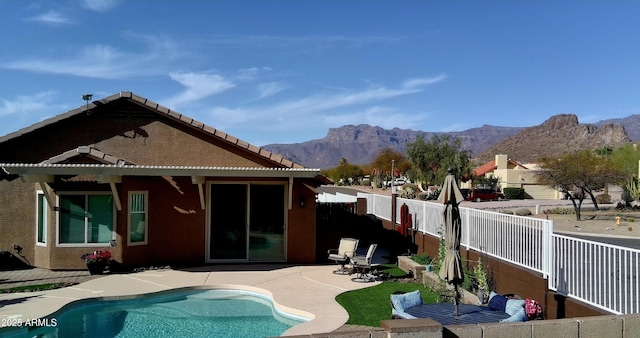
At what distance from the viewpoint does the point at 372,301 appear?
34.0 feet

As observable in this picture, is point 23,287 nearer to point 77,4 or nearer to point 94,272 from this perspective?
point 94,272

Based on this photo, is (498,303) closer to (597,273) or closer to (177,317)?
(597,273)

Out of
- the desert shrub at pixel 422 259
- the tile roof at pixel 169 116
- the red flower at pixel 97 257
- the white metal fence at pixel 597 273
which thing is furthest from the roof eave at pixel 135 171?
the white metal fence at pixel 597 273

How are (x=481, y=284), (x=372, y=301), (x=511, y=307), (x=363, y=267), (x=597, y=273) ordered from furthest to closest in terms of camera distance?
(x=363, y=267), (x=372, y=301), (x=481, y=284), (x=511, y=307), (x=597, y=273)

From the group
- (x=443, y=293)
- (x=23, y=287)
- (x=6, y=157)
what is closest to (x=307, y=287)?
(x=443, y=293)

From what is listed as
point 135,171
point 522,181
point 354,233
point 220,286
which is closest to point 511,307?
point 220,286

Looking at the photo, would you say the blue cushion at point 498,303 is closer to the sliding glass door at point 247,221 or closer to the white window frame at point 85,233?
the sliding glass door at point 247,221

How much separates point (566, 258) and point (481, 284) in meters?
2.35

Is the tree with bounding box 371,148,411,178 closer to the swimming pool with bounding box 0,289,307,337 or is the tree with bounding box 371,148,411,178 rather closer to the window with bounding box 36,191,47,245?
the window with bounding box 36,191,47,245

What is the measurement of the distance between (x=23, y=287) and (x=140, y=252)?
10.5 feet

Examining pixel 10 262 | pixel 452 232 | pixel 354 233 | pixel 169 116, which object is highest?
pixel 169 116

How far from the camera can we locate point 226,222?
15133mm

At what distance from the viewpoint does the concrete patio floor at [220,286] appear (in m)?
9.40

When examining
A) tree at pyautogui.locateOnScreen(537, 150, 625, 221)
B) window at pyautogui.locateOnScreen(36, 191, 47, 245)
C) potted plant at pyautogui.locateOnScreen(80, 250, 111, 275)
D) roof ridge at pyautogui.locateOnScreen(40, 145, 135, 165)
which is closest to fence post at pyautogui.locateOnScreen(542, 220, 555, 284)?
roof ridge at pyautogui.locateOnScreen(40, 145, 135, 165)
